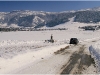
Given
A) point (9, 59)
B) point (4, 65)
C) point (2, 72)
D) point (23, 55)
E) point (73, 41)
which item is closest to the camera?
point (2, 72)

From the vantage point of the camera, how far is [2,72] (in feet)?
49.5

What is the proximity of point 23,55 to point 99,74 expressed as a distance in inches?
353

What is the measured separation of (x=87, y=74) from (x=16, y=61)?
270 inches

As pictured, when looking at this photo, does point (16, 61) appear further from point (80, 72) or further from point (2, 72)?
point (80, 72)

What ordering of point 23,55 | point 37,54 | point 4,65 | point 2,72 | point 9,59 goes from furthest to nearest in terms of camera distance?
point 37,54, point 23,55, point 9,59, point 4,65, point 2,72

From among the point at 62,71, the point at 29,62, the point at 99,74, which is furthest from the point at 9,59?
the point at 99,74

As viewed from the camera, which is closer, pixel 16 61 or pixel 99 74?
pixel 99 74

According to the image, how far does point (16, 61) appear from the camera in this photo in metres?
Answer: 18.5

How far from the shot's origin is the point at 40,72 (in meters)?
14.9

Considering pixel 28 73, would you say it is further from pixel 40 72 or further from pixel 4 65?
pixel 4 65

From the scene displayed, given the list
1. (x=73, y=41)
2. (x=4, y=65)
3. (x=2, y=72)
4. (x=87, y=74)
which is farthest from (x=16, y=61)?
(x=73, y=41)

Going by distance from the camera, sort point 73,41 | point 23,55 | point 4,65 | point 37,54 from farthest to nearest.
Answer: point 73,41
point 37,54
point 23,55
point 4,65

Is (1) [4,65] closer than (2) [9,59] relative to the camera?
Yes

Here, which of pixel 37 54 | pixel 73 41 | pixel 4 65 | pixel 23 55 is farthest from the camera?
pixel 73 41
